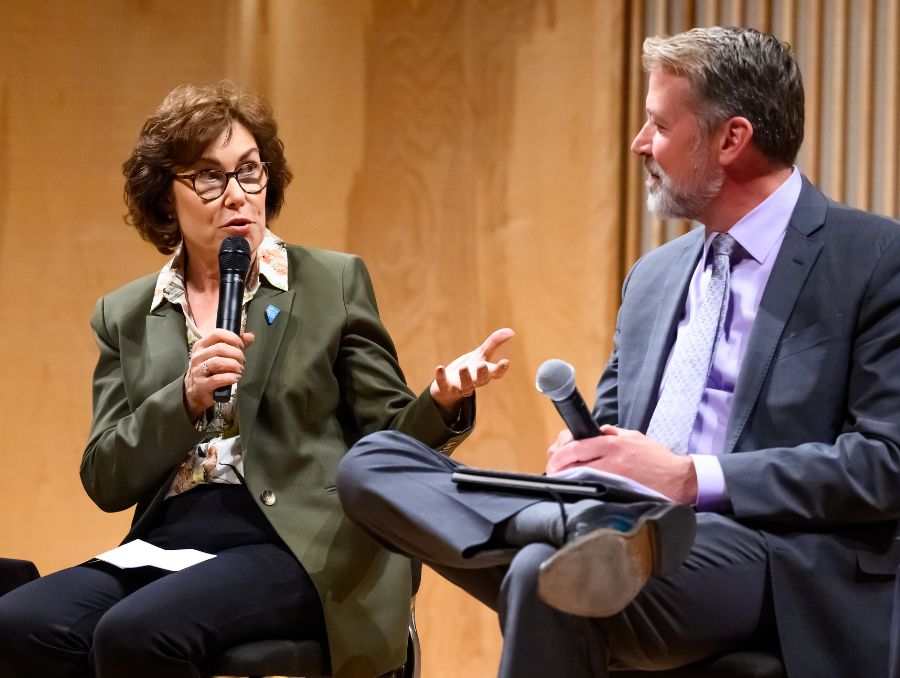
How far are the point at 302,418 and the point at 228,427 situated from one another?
160 millimetres

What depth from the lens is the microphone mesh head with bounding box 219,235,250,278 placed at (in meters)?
2.41

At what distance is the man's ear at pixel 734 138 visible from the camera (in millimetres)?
2342

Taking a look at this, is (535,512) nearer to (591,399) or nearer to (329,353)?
(329,353)

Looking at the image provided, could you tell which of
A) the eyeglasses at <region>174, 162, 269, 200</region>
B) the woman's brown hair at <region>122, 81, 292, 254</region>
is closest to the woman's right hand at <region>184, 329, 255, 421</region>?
the eyeglasses at <region>174, 162, 269, 200</region>

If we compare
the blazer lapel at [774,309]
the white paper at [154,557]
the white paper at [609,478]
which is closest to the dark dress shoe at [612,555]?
the white paper at [609,478]

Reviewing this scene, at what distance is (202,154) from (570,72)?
5.04 ft

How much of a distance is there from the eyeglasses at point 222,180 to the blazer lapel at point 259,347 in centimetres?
23

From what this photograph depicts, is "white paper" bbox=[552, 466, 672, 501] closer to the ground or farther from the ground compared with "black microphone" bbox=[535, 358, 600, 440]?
closer to the ground

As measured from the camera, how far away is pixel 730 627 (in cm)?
193

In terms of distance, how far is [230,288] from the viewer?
2.37 m

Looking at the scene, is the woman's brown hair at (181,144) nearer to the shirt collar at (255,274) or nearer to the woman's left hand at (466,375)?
the shirt collar at (255,274)

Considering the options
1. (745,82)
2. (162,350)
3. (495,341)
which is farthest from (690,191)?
(162,350)

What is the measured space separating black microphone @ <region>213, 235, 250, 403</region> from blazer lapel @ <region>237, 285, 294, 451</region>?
0.18m

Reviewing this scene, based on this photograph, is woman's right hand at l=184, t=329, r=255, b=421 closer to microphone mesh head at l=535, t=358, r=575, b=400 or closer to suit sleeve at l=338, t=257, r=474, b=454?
suit sleeve at l=338, t=257, r=474, b=454
